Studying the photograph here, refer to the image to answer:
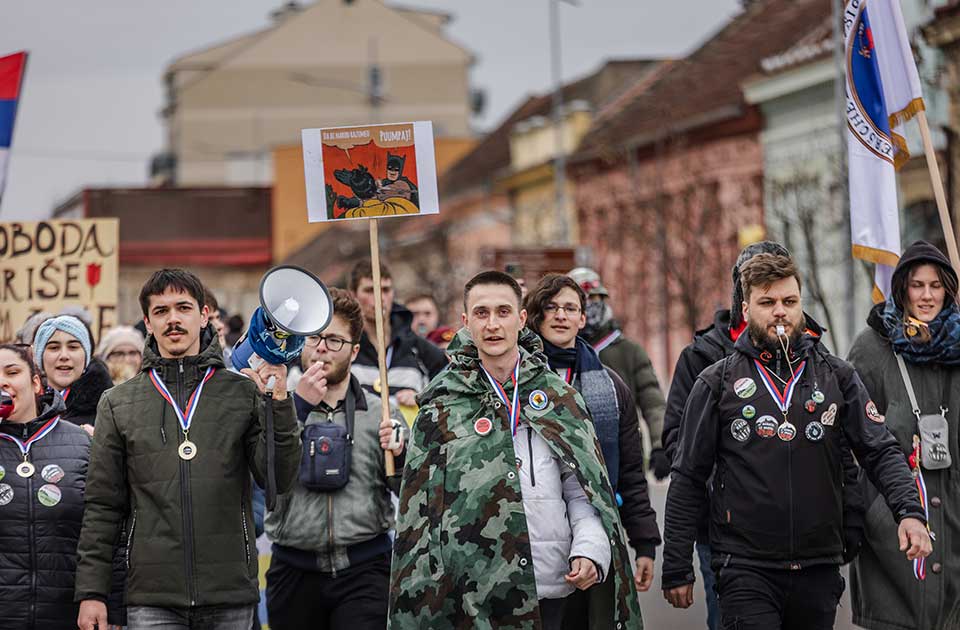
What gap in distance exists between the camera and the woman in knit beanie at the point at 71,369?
827 cm

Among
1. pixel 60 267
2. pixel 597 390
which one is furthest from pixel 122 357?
pixel 597 390

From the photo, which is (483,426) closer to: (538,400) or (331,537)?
(538,400)

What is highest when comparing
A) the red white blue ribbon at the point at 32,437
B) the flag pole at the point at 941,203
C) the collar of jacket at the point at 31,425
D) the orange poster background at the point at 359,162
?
the orange poster background at the point at 359,162

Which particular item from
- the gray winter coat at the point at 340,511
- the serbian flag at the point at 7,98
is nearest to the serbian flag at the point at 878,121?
the gray winter coat at the point at 340,511

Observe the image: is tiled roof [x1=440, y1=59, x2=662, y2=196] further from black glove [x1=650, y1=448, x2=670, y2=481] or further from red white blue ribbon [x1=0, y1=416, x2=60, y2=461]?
red white blue ribbon [x1=0, y1=416, x2=60, y2=461]

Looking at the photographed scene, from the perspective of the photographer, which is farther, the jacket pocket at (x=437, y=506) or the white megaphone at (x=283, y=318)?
the white megaphone at (x=283, y=318)

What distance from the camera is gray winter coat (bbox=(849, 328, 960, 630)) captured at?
7.62 metres

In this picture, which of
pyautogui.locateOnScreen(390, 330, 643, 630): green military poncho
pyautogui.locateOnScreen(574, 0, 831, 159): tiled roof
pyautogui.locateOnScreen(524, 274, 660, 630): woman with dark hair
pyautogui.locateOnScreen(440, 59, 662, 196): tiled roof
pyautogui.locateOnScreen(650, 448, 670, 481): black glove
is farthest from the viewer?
pyautogui.locateOnScreen(440, 59, 662, 196): tiled roof

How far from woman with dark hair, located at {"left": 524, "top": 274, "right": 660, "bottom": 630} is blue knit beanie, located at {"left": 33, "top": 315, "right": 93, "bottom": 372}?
207 centimetres

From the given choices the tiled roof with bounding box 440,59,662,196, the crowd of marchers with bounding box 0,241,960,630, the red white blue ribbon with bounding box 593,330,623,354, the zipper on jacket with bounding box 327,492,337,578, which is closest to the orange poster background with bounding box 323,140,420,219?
the crowd of marchers with bounding box 0,241,960,630

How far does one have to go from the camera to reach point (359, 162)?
27.7ft

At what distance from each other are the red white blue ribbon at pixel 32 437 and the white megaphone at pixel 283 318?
2.74 feet

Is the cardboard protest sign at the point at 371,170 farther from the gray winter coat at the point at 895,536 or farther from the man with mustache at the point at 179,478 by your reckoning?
the gray winter coat at the point at 895,536

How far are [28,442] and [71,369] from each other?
1.16 m
